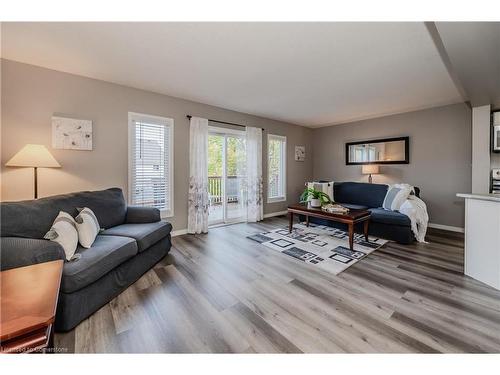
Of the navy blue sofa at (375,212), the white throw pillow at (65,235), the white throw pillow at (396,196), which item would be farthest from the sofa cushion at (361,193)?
the white throw pillow at (65,235)

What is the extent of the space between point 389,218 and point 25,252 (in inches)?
169

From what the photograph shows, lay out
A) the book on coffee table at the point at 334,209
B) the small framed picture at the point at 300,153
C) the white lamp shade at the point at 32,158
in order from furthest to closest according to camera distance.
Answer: the small framed picture at the point at 300,153 < the book on coffee table at the point at 334,209 < the white lamp shade at the point at 32,158

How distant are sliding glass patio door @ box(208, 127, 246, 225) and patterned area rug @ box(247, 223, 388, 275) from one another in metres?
1.06

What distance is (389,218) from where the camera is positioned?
3445mm

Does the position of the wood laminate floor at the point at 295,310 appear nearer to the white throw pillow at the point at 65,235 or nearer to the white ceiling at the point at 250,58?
the white throw pillow at the point at 65,235

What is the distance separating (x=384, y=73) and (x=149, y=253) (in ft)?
12.3

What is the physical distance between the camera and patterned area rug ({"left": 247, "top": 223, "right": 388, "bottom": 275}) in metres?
2.70

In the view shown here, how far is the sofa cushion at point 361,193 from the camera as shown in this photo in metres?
4.29

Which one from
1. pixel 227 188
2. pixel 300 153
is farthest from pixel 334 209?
pixel 300 153

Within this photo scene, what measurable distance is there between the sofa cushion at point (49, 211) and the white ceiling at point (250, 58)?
1.59 m

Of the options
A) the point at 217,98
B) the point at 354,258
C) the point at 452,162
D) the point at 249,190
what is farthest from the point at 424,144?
the point at 217,98

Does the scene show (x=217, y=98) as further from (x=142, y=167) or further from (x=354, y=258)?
(x=354, y=258)

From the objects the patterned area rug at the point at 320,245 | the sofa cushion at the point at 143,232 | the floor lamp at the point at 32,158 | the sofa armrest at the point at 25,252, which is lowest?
the patterned area rug at the point at 320,245

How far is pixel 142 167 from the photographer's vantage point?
349 centimetres
